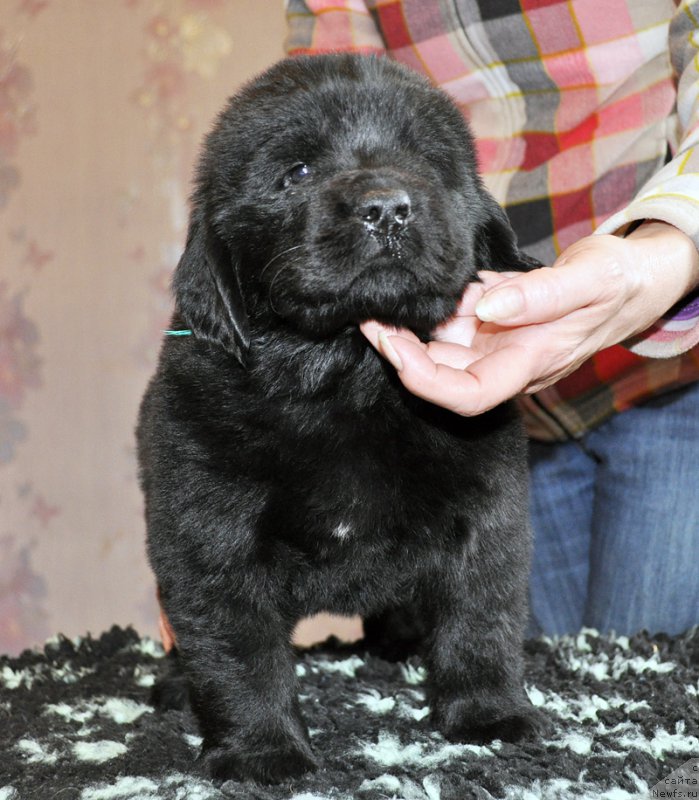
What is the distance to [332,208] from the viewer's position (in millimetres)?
1464

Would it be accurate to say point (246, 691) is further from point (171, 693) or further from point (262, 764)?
point (171, 693)

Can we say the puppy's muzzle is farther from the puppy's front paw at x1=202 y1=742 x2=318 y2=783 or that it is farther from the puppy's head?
the puppy's front paw at x1=202 y1=742 x2=318 y2=783

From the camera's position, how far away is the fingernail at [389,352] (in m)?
1.46

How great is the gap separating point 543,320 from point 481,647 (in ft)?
1.88

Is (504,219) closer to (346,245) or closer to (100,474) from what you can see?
(346,245)

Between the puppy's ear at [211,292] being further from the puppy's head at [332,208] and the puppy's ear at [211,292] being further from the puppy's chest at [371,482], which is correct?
the puppy's chest at [371,482]

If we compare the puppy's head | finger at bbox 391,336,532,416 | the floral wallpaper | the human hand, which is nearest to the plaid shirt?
the human hand

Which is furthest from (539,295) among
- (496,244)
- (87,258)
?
(87,258)

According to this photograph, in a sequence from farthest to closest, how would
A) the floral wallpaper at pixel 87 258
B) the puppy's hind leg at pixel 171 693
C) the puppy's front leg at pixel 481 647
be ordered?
the floral wallpaper at pixel 87 258, the puppy's hind leg at pixel 171 693, the puppy's front leg at pixel 481 647

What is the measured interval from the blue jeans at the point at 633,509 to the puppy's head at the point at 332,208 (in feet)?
3.22

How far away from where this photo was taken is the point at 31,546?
4867 millimetres

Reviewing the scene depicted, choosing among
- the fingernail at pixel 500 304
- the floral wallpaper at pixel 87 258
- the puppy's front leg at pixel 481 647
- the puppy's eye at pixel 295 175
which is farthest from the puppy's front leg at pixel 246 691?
the floral wallpaper at pixel 87 258

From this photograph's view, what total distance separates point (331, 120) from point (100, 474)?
3.58 metres

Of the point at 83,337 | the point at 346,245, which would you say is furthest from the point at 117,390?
the point at 346,245
